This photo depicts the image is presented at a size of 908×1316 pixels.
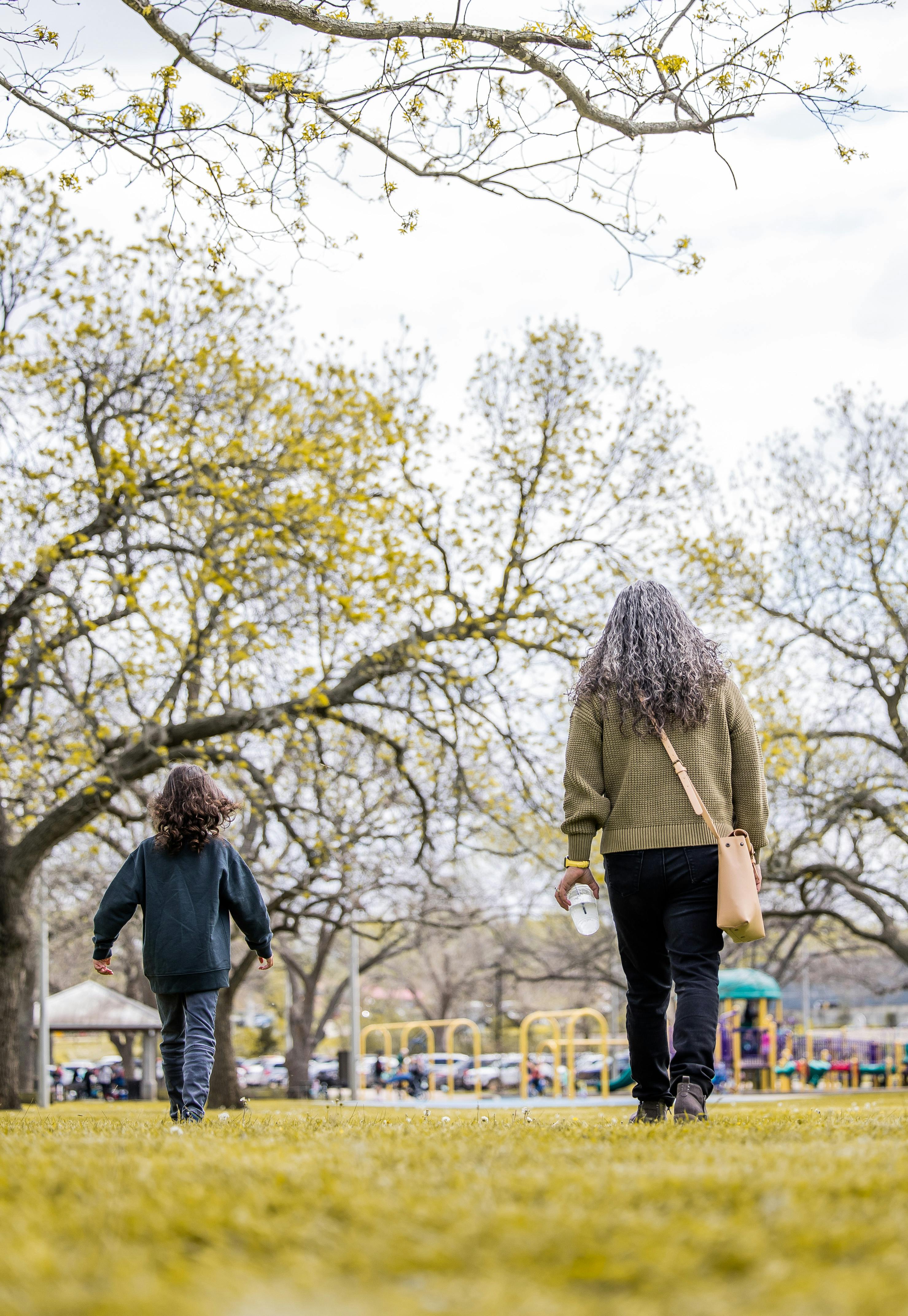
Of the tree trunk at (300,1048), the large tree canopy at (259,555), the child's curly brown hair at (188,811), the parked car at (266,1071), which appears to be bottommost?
the parked car at (266,1071)

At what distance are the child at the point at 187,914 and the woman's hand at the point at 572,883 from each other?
149 cm

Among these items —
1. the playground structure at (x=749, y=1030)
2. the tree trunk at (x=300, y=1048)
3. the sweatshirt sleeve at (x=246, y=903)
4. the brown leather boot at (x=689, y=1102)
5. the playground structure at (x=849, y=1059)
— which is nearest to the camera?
the brown leather boot at (x=689, y=1102)

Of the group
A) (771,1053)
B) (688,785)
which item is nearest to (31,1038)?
(771,1053)

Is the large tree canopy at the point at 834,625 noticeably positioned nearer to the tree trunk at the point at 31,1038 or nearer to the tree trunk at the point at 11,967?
the tree trunk at the point at 11,967

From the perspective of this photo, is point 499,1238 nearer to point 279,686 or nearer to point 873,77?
point 873,77

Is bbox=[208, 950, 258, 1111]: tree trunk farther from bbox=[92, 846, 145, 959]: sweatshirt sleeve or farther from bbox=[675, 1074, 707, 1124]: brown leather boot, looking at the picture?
bbox=[675, 1074, 707, 1124]: brown leather boot

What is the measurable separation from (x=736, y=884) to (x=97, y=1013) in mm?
27014

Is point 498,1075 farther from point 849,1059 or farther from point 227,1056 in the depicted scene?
point 227,1056

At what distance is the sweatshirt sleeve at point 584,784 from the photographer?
16.6 feet

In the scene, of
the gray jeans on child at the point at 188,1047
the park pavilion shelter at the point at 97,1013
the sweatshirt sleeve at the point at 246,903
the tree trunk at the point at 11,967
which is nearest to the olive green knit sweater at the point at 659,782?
the sweatshirt sleeve at the point at 246,903

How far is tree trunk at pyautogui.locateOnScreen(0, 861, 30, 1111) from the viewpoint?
569 inches

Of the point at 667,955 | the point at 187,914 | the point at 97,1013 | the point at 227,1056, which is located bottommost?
the point at 97,1013

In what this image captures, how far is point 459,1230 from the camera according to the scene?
84.9 inches

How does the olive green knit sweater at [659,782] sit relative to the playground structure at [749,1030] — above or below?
above
